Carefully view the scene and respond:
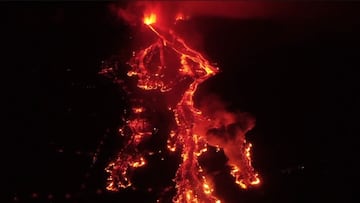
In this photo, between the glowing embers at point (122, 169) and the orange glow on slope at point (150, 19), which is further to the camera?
the orange glow on slope at point (150, 19)

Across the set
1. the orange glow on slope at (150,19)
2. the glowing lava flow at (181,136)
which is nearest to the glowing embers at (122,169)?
the glowing lava flow at (181,136)

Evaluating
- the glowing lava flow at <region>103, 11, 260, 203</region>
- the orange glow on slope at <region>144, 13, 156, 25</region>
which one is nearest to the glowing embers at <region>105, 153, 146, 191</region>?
the glowing lava flow at <region>103, 11, 260, 203</region>

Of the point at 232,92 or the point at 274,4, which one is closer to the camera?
the point at 274,4

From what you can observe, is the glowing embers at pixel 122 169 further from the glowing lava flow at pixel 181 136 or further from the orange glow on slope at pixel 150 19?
the orange glow on slope at pixel 150 19

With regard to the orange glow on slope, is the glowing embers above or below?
below

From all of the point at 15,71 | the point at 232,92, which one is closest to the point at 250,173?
the point at 232,92

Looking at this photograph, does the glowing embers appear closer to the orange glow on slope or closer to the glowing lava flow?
the glowing lava flow

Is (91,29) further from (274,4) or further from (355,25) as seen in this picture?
(355,25)

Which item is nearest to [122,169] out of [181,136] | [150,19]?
[181,136]

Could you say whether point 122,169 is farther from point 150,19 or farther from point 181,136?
point 150,19
